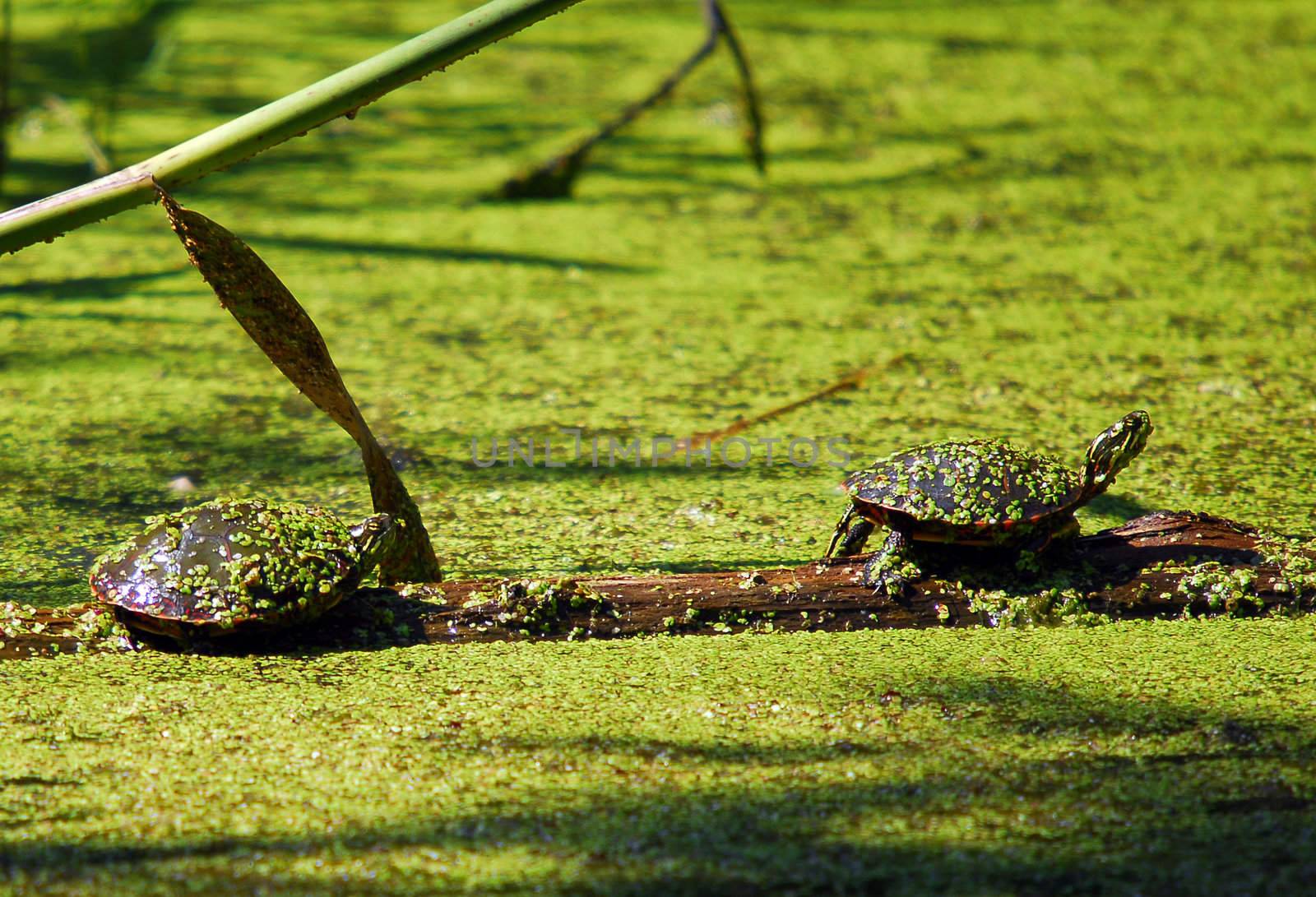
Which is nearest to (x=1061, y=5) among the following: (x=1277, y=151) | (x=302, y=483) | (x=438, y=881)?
(x=1277, y=151)

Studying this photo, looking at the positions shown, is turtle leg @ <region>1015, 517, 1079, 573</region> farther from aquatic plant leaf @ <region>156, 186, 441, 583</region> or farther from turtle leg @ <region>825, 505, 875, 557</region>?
aquatic plant leaf @ <region>156, 186, 441, 583</region>

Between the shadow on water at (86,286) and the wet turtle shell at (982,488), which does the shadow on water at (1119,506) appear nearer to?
the wet turtle shell at (982,488)

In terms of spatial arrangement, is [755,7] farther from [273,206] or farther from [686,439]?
[686,439]

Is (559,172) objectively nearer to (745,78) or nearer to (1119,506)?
(745,78)

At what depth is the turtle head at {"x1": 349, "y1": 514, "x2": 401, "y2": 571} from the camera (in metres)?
1.38

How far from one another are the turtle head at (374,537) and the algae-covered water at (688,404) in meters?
0.11

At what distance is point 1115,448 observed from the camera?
1513mm

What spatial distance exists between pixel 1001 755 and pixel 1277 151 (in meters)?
2.75

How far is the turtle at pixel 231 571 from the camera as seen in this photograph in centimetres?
132

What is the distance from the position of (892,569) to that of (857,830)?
416 millimetres

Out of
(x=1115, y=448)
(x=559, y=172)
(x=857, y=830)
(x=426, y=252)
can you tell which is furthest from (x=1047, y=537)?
(x=559, y=172)

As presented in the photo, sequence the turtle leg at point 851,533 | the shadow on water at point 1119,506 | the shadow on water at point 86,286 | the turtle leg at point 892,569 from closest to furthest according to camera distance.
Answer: the turtle leg at point 892,569
the turtle leg at point 851,533
the shadow on water at point 1119,506
the shadow on water at point 86,286

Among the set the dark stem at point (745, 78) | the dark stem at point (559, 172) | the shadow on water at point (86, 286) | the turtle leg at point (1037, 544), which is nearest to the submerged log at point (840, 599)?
the turtle leg at point (1037, 544)

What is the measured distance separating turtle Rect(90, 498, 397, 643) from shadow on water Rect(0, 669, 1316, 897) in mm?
238
